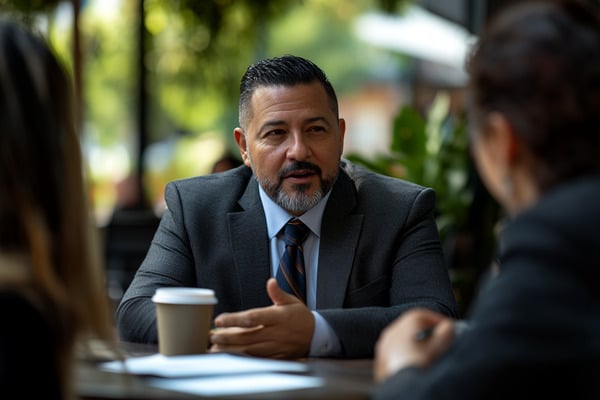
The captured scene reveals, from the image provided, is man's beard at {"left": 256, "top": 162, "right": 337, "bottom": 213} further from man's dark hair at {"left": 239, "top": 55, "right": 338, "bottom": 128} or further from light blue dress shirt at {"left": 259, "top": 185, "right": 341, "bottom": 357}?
man's dark hair at {"left": 239, "top": 55, "right": 338, "bottom": 128}

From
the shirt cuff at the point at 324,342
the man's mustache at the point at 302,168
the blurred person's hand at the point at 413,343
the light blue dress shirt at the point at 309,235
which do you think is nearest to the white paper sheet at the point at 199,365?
the shirt cuff at the point at 324,342

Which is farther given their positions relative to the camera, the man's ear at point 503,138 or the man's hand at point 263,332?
the man's hand at point 263,332

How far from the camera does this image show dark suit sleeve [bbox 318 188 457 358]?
3.15 m

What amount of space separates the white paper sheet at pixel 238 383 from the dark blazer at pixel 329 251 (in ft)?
3.05

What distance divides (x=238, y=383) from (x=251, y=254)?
49.2 inches

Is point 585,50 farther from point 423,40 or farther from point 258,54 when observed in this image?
point 258,54

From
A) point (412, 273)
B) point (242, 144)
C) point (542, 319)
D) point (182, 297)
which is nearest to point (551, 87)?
point (542, 319)

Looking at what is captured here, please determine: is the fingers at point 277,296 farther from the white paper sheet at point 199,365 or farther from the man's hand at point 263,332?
the white paper sheet at point 199,365

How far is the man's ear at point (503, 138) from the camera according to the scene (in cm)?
175

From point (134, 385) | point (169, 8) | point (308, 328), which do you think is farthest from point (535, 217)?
point (169, 8)

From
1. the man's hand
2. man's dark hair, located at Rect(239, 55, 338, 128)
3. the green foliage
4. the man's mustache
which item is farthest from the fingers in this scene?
the green foliage

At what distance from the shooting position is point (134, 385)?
7.00 feet

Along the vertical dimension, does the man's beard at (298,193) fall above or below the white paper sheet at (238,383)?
above

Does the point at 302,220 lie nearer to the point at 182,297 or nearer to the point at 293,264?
the point at 293,264
